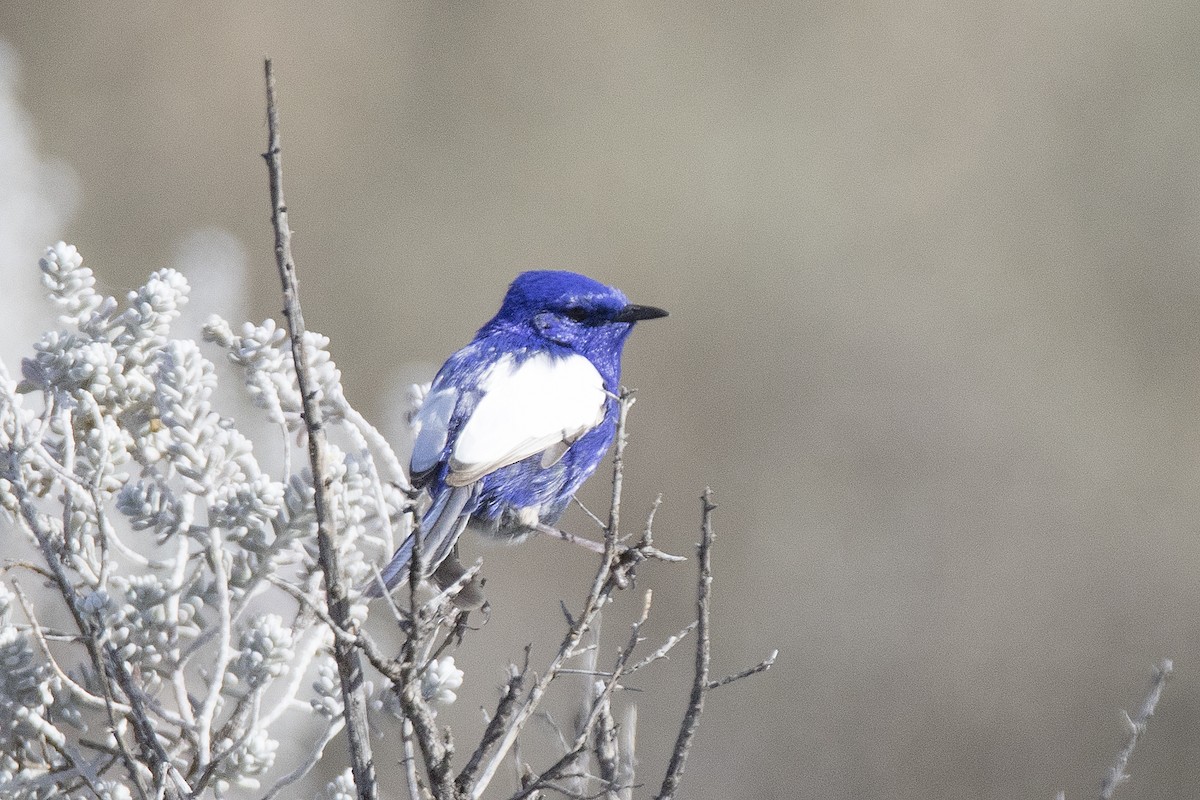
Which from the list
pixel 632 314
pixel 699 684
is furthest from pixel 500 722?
pixel 632 314

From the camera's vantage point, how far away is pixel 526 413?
2477 millimetres

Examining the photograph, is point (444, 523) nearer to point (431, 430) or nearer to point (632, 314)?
point (431, 430)

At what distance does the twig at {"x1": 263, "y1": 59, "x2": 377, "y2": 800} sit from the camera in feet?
4.52

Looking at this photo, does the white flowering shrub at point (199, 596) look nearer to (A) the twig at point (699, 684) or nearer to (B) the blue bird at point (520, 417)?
(A) the twig at point (699, 684)

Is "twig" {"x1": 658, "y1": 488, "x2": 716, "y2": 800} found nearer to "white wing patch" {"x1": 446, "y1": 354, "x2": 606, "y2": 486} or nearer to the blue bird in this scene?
the blue bird

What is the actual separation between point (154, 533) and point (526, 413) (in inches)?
31.4

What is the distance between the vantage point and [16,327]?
393cm

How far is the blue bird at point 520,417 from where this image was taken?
2.36 meters

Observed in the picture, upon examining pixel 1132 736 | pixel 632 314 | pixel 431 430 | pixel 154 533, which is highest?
pixel 632 314

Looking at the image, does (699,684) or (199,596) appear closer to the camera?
(699,684)

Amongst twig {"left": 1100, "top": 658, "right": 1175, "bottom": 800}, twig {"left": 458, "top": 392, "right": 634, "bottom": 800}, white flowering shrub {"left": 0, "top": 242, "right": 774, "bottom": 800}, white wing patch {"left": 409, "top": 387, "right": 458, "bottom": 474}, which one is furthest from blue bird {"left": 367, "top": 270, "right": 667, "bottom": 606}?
twig {"left": 1100, "top": 658, "right": 1175, "bottom": 800}

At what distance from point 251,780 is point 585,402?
1.08m

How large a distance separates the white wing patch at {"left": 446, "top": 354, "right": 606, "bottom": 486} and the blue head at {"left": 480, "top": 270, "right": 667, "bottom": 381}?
95mm

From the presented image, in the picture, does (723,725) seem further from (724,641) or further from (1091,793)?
(1091,793)
